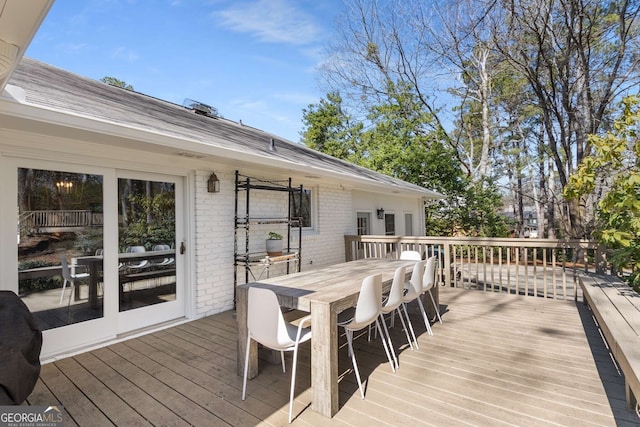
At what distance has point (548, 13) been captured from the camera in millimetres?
6078

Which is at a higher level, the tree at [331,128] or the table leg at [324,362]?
the tree at [331,128]

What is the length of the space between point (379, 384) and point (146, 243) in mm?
3141

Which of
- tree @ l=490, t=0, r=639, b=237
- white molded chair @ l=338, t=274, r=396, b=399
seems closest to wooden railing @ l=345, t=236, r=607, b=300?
tree @ l=490, t=0, r=639, b=237

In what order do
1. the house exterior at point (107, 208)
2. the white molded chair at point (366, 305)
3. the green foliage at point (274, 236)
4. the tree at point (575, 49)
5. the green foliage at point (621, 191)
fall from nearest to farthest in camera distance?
the white molded chair at point (366, 305) → the house exterior at point (107, 208) → the green foliage at point (621, 191) → the green foliage at point (274, 236) → the tree at point (575, 49)

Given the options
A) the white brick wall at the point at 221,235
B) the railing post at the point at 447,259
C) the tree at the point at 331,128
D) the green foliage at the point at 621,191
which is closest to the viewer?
the green foliage at the point at 621,191

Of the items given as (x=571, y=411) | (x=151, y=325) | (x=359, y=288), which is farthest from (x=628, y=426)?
(x=151, y=325)

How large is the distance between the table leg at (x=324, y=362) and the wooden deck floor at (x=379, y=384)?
0.09 meters

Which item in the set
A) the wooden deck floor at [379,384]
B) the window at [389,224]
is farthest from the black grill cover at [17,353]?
the window at [389,224]

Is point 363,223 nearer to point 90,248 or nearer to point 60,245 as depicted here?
point 90,248

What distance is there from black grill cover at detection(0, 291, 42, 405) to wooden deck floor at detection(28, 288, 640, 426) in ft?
1.43

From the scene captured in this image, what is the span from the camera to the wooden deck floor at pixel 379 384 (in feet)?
7.50

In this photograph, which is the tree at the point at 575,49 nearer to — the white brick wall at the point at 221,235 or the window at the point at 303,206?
the window at the point at 303,206

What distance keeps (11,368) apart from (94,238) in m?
1.88

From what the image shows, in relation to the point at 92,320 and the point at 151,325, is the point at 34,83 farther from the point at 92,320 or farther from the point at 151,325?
the point at 151,325
